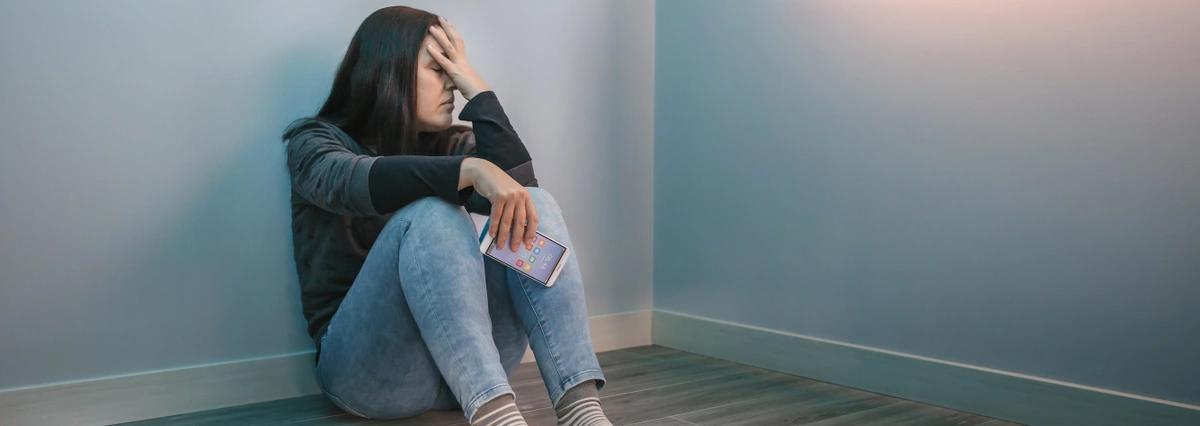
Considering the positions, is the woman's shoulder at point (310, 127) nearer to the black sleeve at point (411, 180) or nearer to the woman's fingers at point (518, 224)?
the black sleeve at point (411, 180)

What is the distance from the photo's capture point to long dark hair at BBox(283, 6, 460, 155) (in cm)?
158

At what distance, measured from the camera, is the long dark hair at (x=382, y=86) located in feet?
5.17

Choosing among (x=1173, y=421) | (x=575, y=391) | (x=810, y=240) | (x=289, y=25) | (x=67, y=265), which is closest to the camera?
(x=575, y=391)

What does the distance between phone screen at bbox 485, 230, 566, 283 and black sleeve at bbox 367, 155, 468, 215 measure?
0.11 meters

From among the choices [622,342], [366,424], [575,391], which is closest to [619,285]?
[622,342]

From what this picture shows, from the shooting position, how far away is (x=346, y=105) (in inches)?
64.2

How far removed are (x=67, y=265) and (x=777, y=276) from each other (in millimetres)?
1480

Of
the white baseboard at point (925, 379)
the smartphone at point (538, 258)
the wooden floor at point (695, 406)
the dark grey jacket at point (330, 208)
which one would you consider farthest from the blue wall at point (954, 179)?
the smartphone at point (538, 258)

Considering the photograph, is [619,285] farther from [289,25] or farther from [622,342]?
[289,25]

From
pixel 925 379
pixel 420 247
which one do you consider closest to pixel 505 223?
pixel 420 247

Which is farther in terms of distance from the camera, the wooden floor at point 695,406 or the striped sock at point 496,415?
the wooden floor at point 695,406

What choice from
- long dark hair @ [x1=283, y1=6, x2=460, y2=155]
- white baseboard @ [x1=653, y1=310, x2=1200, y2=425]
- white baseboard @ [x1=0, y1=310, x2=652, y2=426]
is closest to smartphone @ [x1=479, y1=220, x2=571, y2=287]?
long dark hair @ [x1=283, y1=6, x2=460, y2=155]

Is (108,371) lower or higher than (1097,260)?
lower

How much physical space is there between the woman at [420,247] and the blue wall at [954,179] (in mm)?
761
